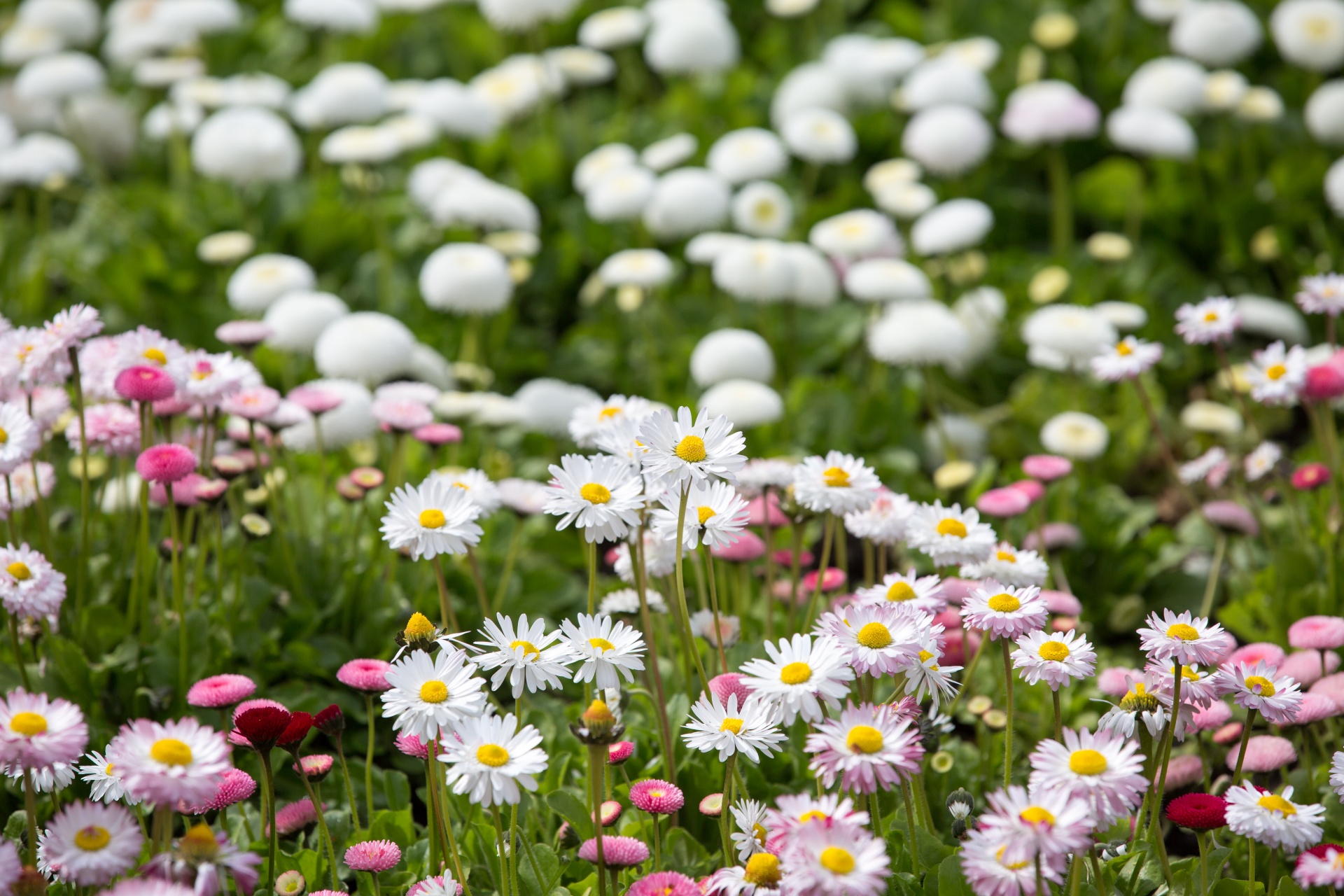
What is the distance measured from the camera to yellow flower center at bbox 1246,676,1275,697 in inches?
75.1

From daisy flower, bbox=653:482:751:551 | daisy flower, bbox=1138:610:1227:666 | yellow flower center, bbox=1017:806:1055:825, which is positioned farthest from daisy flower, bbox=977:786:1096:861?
daisy flower, bbox=653:482:751:551

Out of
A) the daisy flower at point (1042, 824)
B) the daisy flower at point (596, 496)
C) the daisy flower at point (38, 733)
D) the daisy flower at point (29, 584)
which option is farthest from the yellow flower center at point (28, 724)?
the daisy flower at point (1042, 824)

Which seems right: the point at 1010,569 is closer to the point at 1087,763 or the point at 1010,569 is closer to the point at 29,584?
the point at 1087,763

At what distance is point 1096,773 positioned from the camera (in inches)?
63.4

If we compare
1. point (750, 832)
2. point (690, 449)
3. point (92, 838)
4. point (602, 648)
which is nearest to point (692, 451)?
point (690, 449)

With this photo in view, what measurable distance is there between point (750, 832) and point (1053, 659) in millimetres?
542

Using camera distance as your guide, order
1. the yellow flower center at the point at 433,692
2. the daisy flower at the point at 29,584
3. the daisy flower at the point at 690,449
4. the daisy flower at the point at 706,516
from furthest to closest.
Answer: the daisy flower at the point at 29,584
the daisy flower at the point at 706,516
the daisy flower at the point at 690,449
the yellow flower center at the point at 433,692

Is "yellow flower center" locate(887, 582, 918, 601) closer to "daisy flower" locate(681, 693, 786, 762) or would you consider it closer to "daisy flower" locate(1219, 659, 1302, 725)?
"daisy flower" locate(681, 693, 786, 762)

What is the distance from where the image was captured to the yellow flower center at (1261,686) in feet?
6.26

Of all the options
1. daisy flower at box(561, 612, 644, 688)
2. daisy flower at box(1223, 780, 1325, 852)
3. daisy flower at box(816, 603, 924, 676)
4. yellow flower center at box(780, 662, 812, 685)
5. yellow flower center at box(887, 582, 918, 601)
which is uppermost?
daisy flower at box(816, 603, 924, 676)

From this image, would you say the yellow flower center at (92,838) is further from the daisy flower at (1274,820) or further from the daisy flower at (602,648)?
the daisy flower at (1274,820)

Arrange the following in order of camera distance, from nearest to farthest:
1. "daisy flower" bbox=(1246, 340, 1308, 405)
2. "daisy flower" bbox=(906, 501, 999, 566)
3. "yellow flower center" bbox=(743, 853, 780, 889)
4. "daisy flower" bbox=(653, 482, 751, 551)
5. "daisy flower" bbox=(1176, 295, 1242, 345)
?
"yellow flower center" bbox=(743, 853, 780, 889) < "daisy flower" bbox=(653, 482, 751, 551) < "daisy flower" bbox=(906, 501, 999, 566) < "daisy flower" bbox=(1246, 340, 1308, 405) < "daisy flower" bbox=(1176, 295, 1242, 345)

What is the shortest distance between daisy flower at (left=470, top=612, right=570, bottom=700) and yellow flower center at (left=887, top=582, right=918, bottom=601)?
59cm

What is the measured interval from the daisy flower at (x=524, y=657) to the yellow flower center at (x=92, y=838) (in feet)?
1.73
